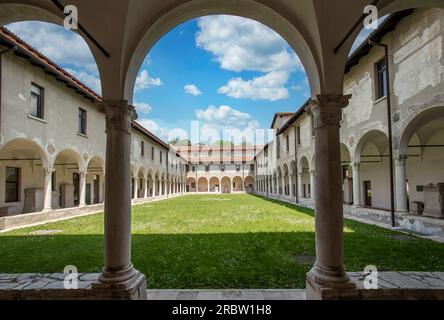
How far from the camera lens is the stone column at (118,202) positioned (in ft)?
12.5

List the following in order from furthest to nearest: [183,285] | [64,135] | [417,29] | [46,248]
→ 1. [64,135]
2. [417,29]
3. [46,248]
4. [183,285]

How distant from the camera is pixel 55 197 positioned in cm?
1866

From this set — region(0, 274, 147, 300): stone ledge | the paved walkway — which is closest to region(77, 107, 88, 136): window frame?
region(0, 274, 147, 300): stone ledge

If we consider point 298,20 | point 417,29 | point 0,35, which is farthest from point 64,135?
point 417,29

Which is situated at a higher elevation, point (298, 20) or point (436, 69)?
point (436, 69)

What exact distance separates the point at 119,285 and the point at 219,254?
12.2 ft

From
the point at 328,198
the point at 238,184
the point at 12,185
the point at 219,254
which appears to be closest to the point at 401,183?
the point at 219,254

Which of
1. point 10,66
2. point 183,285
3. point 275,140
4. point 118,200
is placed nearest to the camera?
point 118,200

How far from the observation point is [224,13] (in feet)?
15.3

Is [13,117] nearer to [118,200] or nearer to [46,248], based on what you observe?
[46,248]

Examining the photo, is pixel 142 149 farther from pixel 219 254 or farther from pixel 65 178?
pixel 219 254

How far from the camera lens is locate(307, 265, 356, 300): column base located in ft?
11.8

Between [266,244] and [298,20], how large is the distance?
620 cm

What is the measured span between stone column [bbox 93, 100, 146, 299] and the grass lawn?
1.31 m
